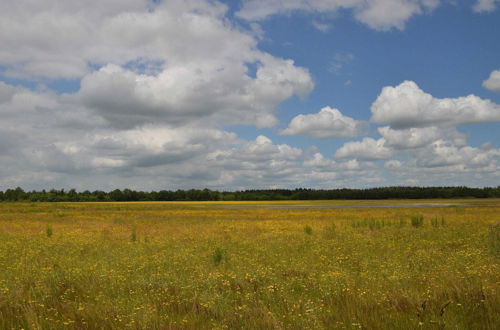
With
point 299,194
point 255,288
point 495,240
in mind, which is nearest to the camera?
point 255,288

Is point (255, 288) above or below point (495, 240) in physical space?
below

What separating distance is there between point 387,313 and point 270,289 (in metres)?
2.95

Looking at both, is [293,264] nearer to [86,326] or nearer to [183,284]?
[183,284]

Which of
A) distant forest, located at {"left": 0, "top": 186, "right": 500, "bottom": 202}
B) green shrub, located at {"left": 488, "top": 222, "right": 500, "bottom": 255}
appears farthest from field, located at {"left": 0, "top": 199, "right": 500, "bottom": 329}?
distant forest, located at {"left": 0, "top": 186, "right": 500, "bottom": 202}

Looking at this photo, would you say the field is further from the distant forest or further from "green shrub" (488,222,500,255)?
the distant forest

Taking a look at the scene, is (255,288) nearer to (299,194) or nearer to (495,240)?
(495,240)

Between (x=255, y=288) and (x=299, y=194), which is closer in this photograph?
(x=255, y=288)

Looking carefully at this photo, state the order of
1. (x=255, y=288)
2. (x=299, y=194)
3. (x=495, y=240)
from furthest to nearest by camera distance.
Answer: (x=299, y=194) → (x=495, y=240) → (x=255, y=288)

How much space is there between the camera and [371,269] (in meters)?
11.6

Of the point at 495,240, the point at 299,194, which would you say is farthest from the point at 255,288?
the point at 299,194

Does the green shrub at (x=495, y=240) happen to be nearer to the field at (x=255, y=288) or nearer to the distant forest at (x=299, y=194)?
the field at (x=255, y=288)

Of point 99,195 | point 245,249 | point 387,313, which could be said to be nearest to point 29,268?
point 245,249

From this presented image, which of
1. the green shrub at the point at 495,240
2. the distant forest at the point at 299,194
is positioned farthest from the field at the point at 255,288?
the distant forest at the point at 299,194

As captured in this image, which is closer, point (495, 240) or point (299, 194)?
point (495, 240)
